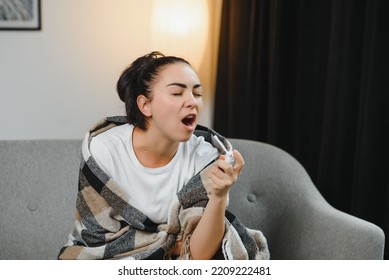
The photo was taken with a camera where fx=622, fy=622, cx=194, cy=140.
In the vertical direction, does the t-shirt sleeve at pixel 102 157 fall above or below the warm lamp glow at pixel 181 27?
below

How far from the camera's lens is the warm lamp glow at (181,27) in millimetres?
2467

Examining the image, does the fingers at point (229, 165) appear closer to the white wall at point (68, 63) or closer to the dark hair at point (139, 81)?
the dark hair at point (139, 81)

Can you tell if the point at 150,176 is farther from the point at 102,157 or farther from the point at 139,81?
the point at 139,81

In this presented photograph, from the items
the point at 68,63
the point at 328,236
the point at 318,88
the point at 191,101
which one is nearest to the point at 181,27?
the point at 68,63

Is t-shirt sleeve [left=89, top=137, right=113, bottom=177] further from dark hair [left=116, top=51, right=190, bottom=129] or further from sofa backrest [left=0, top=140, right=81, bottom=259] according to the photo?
sofa backrest [left=0, top=140, right=81, bottom=259]

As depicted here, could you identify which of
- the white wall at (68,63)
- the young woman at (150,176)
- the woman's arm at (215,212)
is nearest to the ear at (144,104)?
the young woman at (150,176)

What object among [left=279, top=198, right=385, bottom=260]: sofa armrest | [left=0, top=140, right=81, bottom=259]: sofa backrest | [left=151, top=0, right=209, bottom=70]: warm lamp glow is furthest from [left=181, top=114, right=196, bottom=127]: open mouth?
[left=151, top=0, right=209, bottom=70]: warm lamp glow

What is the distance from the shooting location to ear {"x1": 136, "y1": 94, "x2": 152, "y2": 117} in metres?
1.69

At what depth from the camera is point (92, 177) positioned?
171cm

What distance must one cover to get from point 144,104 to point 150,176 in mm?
198

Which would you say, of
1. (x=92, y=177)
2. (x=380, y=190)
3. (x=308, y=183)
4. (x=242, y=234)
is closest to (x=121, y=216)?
(x=92, y=177)

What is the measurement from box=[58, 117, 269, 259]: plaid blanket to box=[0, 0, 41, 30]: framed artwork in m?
1.00

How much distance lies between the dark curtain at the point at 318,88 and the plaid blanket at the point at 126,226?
0.46 meters
